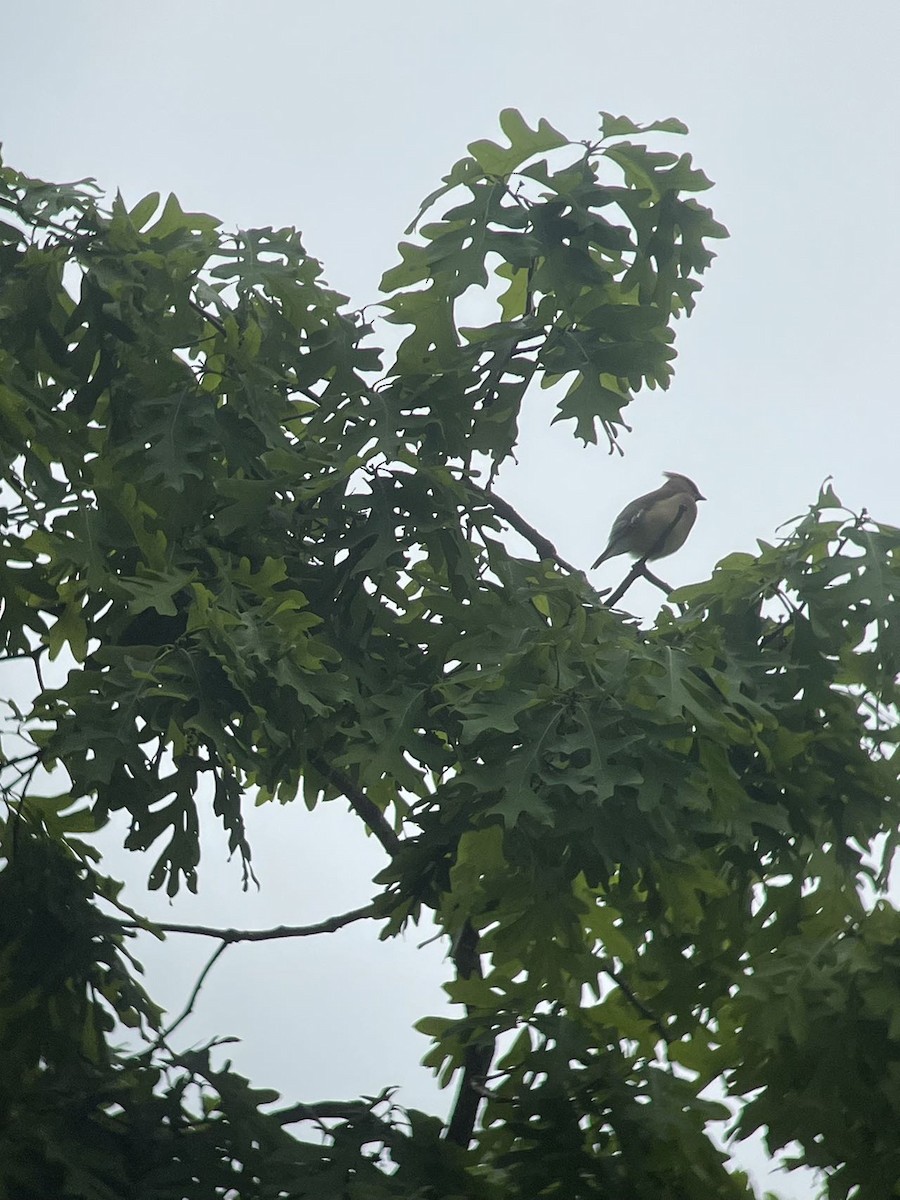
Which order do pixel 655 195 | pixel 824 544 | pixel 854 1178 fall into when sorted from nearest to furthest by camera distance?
pixel 854 1178
pixel 824 544
pixel 655 195

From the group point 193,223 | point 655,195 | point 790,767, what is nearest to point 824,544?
point 790,767

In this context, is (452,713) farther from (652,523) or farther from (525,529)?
(652,523)

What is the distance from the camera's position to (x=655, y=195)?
486 centimetres

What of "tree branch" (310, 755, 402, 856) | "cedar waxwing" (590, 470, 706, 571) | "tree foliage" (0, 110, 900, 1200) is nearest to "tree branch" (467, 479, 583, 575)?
"tree foliage" (0, 110, 900, 1200)

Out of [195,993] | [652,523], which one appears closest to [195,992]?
[195,993]

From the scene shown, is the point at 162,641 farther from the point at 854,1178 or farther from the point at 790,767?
the point at 854,1178

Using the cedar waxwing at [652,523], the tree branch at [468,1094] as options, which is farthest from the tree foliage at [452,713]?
the cedar waxwing at [652,523]

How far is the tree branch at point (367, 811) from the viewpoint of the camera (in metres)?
5.05

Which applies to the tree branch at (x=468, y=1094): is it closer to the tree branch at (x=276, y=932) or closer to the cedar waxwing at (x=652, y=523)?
the tree branch at (x=276, y=932)

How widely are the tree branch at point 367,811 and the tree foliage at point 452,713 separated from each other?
0.44 feet

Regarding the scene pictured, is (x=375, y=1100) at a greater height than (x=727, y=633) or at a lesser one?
lesser

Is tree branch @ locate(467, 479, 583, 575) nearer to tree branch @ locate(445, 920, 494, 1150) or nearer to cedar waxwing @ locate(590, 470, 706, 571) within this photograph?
tree branch @ locate(445, 920, 494, 1150)

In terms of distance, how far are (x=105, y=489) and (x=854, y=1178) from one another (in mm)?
2917

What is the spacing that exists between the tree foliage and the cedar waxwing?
243 centimetres
